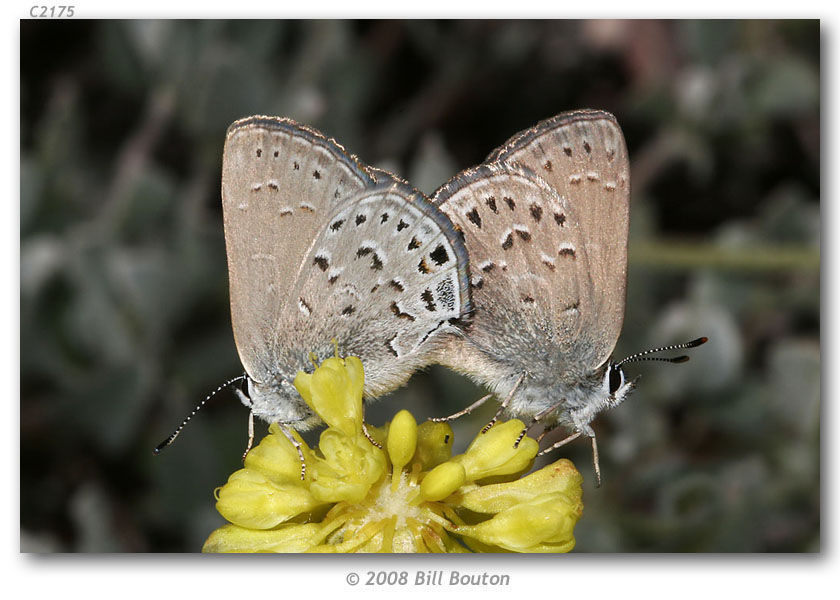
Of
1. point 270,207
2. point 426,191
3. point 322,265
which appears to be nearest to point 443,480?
point 322,265

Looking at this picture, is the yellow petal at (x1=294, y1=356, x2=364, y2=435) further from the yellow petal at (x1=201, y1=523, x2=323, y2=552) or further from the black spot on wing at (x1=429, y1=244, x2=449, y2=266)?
the black spot on wing at (x1=429, y1=244, x2=449, y2=266)

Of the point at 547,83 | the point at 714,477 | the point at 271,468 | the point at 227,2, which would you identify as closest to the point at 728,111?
the point at 547,83

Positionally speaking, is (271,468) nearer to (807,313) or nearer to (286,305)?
(286,305)

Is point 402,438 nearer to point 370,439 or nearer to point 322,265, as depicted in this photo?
point 370,439

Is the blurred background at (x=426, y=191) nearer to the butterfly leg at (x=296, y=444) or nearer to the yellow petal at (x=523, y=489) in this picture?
the yellow petal at (x=523, y=489)

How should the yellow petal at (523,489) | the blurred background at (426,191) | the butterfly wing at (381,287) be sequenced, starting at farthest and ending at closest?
1. the blurred background at (426,191)
2. the butterfly wing at (381,287)
3. the yellow petal at (523,489)

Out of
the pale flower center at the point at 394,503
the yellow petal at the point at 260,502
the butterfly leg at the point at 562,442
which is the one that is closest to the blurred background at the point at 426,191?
the butterfly leg at the point at 562,442
